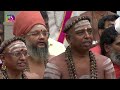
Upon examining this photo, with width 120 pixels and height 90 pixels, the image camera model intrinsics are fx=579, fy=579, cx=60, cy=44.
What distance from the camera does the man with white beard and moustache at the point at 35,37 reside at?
268 inches

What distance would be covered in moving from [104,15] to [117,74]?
2144mm

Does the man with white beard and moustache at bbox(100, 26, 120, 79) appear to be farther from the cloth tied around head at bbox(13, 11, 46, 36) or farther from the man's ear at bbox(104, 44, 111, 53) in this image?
the cloth tied around head at bbox(13, 11, 46, 36)

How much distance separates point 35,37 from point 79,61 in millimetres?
934

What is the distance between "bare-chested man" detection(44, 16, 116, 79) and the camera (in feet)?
19.8

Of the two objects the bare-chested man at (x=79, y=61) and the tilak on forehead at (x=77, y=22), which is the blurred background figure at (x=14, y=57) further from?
the tilak on forehead at (x=77, y=22)

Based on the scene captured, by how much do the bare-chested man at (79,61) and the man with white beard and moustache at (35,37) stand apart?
65cm

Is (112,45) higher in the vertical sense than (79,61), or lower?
higher

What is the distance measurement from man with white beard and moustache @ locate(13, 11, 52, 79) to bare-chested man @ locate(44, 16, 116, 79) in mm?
647

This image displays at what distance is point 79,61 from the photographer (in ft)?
20.1

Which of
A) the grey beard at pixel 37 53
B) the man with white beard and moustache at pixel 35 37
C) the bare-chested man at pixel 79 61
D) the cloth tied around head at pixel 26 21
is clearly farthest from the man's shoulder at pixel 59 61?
the cloth tied around head at pixel 26 21

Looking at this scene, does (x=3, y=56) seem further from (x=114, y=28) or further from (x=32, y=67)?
(x=114, y=28)

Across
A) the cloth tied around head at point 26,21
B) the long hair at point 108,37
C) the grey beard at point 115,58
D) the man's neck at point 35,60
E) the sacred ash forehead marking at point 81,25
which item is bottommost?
the grey beard at point 115,58

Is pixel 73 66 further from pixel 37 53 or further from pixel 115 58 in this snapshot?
pixel 37 53

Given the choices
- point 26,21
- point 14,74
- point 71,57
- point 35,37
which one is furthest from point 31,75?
point 26,21
